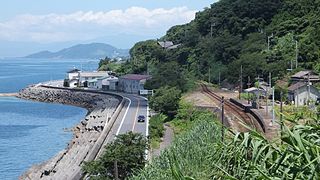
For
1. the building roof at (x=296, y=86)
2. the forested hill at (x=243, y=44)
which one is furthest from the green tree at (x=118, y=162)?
the forested hill at (x=243, y=44)

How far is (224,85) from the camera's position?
41.4 meters

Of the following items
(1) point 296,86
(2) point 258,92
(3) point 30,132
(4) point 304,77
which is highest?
(4) point 304,77

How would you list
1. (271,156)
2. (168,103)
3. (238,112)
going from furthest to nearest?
(168,103), (238,112), (271,156)

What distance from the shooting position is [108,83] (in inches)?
2159

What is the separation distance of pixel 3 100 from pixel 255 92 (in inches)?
1450

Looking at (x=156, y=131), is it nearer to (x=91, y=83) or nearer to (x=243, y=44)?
(x=243, y=44)

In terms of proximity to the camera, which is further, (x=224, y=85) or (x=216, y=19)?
(x=216, y=19)

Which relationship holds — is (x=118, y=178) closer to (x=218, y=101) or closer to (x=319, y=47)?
(x=218, y=101)

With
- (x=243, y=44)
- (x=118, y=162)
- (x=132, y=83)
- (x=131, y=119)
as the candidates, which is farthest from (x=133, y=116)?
(x=132, y=83)

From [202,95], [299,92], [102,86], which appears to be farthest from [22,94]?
[299,92]

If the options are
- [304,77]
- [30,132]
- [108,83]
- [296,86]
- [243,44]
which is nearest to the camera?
[296,86]

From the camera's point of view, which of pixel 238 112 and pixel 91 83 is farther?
pixel 91 83

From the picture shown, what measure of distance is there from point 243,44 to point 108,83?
1599cm

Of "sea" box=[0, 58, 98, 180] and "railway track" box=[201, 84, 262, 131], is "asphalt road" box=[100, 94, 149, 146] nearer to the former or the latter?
"sea" box=[0, 58, 98, 180]
